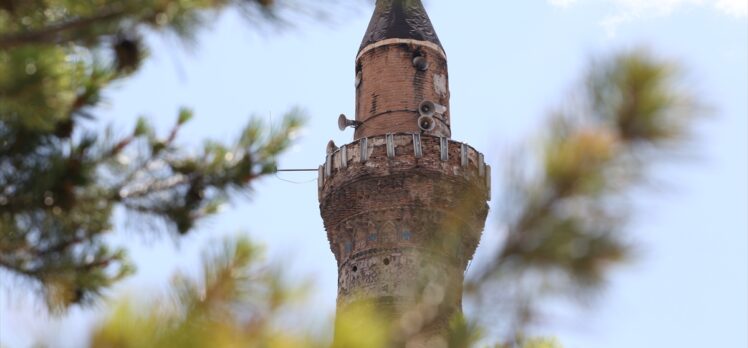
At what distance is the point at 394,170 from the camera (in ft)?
52.6

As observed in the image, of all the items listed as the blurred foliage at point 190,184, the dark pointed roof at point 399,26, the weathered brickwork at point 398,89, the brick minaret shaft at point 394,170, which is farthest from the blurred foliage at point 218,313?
the dark pointed roof at point 399,26

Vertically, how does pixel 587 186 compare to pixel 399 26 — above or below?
below

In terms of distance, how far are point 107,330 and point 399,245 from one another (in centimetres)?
1174

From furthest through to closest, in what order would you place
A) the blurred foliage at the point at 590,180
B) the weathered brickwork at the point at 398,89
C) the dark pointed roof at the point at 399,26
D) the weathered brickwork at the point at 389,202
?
the dark pointed roof at the point at 399,26 < the weathered brickwork at the point at 398,89 < the weathered brickwork at the point at 389,202 < the blurred foliage at the point at 590,180

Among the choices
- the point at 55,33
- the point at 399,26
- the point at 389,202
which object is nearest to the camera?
the point at 55,33

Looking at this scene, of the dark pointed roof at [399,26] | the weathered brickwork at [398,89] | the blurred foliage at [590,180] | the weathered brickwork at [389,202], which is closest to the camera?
the blurred foliage at [590,180]

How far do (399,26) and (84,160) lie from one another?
41.2 feet

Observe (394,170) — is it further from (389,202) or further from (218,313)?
(218,313)

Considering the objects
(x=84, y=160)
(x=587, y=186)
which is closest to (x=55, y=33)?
(x=84, y=160)

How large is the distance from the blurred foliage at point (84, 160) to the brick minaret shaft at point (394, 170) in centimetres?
928

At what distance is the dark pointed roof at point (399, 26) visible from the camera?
17391 mm

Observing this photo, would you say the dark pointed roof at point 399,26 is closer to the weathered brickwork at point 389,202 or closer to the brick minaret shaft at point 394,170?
the brick minaret shaft at point 394,170

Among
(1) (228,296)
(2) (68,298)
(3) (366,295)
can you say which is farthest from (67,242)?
(3) (366,295)

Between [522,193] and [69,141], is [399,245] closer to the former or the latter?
[69,141]
